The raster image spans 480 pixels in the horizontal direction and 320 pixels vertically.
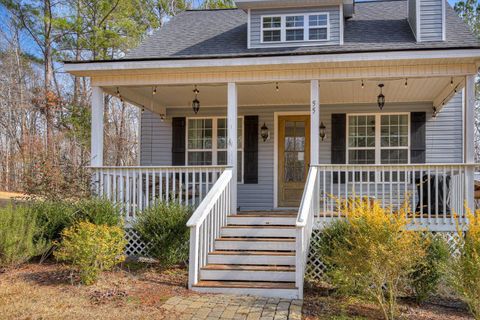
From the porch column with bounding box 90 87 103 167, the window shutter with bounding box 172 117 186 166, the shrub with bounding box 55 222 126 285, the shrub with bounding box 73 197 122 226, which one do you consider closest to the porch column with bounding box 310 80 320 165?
the shrub with bounding box 73 197 122 226

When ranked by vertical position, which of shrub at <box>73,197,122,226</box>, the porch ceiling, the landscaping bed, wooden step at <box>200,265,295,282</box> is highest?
the porch ceiling

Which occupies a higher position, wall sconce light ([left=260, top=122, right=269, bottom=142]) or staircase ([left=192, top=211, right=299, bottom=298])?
wall sconce light ([left=260, top=122, right=269, bottom=142])

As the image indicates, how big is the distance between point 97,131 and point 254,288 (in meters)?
4.26

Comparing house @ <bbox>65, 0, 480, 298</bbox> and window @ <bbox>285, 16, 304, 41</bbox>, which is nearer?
house @ <bbox>65, 0, 480, 298</bbox>

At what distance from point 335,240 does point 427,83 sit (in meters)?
4.01

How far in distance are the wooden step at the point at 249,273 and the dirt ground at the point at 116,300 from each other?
35 cm

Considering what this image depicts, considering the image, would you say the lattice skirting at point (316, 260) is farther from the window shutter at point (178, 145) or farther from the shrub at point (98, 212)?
the window shutter at point (178, 145)

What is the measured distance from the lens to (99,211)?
695cm

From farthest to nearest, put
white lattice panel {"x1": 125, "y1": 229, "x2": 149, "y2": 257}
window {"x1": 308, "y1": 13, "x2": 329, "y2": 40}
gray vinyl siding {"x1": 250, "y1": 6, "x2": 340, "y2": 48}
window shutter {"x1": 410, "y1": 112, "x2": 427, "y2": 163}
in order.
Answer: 1. window shutter {"x1": 410, "y1": 112, "x2": 427, "y2": 163}
2. window {"x1": 308, "y1": 13, "x2": 329, "y2": 40}
3. gray vinyl siding {"x1": 250, "y1": 6, "x2": 340, "y2": 48}
4. white lattice panel {"x1": 125, "y1": 229, "x2": 149, "y2": 257}

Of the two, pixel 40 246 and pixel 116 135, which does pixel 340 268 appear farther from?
pixel 116 135

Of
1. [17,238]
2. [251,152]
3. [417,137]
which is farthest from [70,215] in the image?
[417,137]

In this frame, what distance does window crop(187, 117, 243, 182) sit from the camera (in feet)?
34.7

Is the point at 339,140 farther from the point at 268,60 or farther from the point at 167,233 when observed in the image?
the point at 167,233

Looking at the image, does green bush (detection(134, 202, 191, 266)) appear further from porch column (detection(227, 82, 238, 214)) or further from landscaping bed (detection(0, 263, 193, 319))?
porch column (detection(227, 82, 238, 214))
